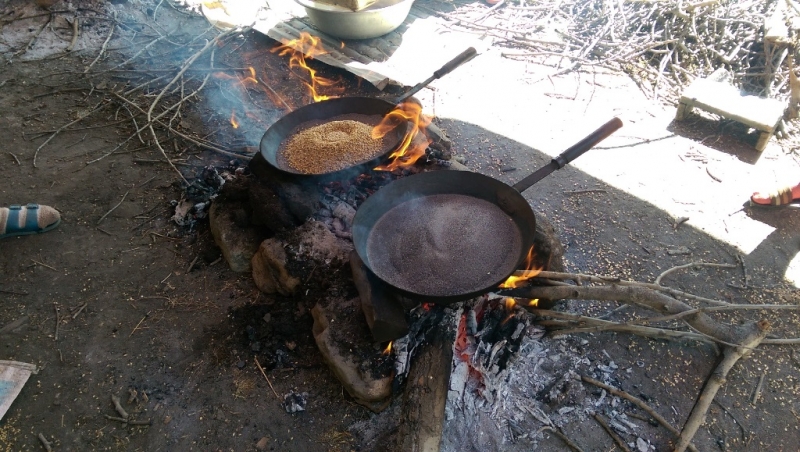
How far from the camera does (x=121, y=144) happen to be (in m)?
4.90

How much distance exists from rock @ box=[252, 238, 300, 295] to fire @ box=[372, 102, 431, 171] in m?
0.95

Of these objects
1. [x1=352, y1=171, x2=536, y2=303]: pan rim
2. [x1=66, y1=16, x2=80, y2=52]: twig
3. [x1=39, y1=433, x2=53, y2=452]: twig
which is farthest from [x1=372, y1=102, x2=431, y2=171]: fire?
[x1=66, y1=16, x2=80, y2=52]: twig

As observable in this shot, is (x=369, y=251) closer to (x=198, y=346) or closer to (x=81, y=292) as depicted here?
(x=198, y=346)

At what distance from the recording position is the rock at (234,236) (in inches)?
139

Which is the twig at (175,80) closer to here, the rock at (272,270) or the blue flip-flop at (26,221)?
the blue flip-flop at (26,221)

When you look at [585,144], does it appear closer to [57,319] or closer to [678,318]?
[678,318]

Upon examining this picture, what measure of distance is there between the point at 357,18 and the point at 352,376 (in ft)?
15.2

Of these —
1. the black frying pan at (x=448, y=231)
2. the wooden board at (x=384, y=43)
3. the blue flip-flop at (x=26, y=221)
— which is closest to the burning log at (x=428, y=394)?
the black frying pan at (x=448, y=231)

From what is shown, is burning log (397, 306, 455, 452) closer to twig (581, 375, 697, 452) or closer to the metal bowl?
twig (581, 375, 697, 452)

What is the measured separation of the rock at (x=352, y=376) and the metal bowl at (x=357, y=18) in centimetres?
425

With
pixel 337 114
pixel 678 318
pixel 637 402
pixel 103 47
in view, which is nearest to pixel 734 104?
pixel 678 318

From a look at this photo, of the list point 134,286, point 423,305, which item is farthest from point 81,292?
point 423,305

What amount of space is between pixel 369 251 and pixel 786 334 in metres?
3.00

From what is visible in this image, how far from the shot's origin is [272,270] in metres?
3.27
